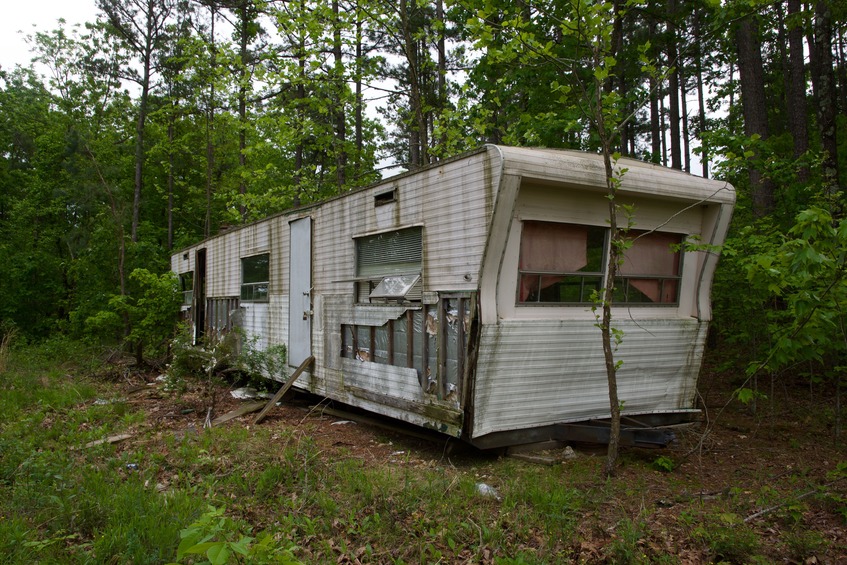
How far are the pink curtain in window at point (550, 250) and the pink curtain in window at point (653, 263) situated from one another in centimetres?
61

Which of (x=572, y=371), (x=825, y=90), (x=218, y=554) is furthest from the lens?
(x=825, y=90)

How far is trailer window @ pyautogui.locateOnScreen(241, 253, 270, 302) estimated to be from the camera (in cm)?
978

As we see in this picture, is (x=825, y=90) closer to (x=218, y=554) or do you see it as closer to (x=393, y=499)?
(x=393, y=499)

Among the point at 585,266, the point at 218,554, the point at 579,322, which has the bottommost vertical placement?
the point at 218,554

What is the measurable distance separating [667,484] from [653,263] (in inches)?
91.0

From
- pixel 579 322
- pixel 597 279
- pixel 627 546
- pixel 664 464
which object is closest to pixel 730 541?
pixel 627 546

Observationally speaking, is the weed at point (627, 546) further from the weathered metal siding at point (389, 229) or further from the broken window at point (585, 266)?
the broken window at point (585, 266)

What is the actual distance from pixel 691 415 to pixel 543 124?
5568 millimetres

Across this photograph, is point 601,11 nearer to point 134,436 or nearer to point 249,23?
point 134,436

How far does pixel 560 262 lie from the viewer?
18.9 ft

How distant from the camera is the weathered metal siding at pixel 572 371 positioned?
5406mm

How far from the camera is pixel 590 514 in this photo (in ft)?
14.4

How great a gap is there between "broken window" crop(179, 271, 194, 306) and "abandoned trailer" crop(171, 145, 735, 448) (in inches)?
307

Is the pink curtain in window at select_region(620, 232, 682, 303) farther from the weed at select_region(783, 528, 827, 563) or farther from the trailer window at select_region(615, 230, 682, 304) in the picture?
the weed at select_region(783, 528, 827, 563)
